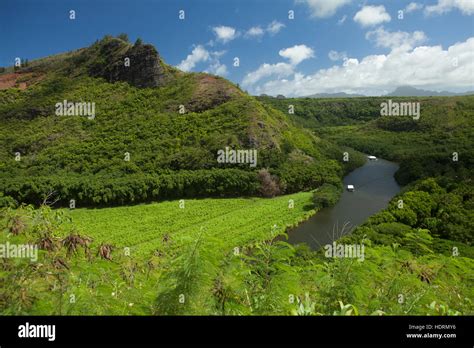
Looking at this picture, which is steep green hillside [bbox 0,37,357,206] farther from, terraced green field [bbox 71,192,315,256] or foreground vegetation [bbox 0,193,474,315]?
foreground vegetation [bbox 0,193,474,315]

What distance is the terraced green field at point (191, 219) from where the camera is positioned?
28.8m

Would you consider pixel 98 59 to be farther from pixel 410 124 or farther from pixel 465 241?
pixel 410 124

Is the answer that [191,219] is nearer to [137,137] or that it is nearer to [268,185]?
[268,185]

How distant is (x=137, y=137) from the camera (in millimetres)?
50969

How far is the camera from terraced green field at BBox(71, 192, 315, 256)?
2881 centimetres

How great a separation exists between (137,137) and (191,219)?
22391 mm

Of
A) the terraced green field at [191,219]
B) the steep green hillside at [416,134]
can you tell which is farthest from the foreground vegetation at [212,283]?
the steep green hillside at [416,134]

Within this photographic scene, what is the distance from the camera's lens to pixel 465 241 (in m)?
22.4

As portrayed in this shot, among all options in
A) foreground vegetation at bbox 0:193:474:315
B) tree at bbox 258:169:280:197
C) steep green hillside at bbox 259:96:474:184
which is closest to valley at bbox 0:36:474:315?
foreground vegetation at bbox 0:193:474:315

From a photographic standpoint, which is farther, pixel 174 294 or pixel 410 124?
pixel 410 124

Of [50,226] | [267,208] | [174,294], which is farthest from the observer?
[267,208]

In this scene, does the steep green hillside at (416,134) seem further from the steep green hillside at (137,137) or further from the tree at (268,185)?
the tree at (268,185)
